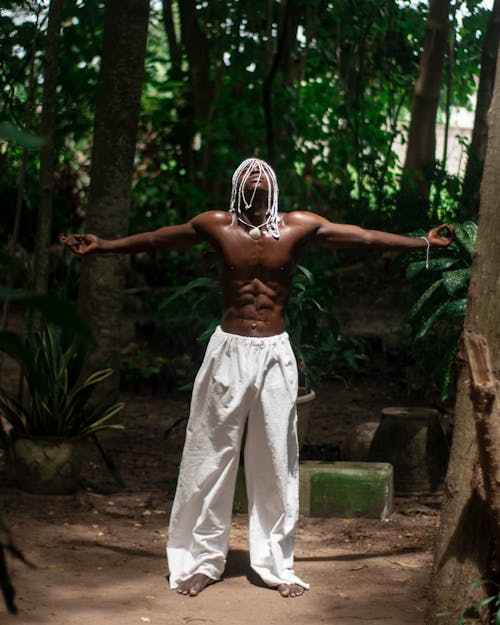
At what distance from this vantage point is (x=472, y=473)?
3482 mm

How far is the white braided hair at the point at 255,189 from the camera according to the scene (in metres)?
4.19

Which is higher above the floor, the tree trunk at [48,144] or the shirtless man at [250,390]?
the tree trunk at [48,144]

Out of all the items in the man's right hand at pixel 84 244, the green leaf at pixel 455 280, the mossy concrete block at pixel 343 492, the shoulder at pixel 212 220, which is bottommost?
the mossy concrete block at pixel 343 492

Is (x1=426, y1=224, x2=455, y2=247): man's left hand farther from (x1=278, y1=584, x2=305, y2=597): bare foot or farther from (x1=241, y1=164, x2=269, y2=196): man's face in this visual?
(x1=278, y1=584, x2=305, y2=597): bare foot

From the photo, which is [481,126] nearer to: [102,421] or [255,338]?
[102,421]

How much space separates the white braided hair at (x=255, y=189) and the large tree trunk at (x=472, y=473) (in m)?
1.06

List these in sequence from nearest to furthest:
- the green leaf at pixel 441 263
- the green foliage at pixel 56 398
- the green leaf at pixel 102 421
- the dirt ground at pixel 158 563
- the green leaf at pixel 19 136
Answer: the green leaf at pixel 19 136 < the dirt ground at pixel 158 563 < the green leaf at pixel 441 263 < the green foliage at pixel 56 398 < the green leaf at pixel 102 421

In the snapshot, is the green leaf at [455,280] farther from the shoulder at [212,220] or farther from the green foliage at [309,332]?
the shoulder at [212,220]

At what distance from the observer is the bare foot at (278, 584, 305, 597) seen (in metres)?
4.19

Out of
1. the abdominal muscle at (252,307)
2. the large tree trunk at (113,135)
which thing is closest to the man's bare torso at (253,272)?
the abdominal muscle at (252,307)

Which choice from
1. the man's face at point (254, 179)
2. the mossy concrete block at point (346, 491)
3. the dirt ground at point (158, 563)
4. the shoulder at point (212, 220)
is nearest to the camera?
the dirt ground at point (158, 563)

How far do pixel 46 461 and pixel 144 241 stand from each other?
1.66 meters

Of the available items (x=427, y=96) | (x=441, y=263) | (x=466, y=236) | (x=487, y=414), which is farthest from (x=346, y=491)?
(x=427, y=96)

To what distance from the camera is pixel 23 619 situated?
3.79 m
